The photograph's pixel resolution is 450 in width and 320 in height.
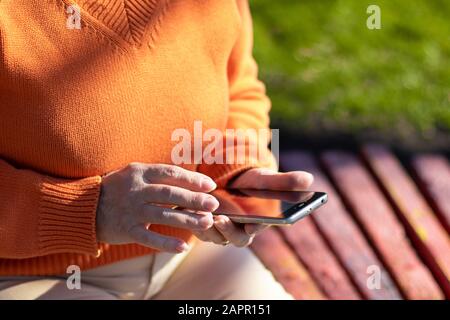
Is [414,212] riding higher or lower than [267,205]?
higher

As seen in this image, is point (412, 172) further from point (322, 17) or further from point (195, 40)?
point (195, 40)

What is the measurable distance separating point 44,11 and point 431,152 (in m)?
1.37

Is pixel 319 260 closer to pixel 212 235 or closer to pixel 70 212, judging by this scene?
pixel 212 235

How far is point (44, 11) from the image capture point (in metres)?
1.39

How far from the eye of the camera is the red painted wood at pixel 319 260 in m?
2.01

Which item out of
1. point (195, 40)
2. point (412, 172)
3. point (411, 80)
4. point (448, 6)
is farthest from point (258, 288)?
point (448, 6)

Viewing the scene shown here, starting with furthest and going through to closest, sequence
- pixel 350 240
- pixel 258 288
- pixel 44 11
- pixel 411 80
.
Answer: pixel 411 80 → pixel 350 240 → pixel 258 288 → pixel 44 11

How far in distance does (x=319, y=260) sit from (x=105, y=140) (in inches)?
32.8

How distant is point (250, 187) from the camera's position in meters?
1.58

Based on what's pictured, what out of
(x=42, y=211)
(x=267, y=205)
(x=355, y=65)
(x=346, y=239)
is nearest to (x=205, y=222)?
(x=267, y=205)

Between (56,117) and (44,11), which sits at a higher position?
(44,11)

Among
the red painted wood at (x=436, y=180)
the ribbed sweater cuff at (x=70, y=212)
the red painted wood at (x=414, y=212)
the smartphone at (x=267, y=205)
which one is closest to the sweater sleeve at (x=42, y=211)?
the ribbed sweater cuff at (x=70, y=212)

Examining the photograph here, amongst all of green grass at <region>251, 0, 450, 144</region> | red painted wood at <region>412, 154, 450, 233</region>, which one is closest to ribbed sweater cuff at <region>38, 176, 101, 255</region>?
red painted wood at <region>412, 154, 450, 233</region>

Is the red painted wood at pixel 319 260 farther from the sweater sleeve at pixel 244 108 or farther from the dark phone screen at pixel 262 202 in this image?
the dark phone screen at pixel 262 202
